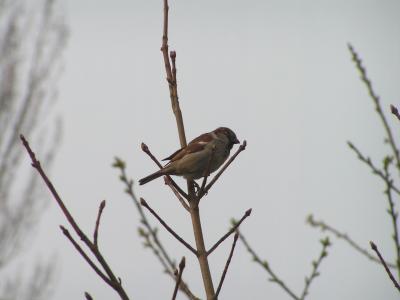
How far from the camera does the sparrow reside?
137 inches

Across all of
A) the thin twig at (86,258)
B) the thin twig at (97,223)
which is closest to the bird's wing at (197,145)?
the thin twig at (97,223)

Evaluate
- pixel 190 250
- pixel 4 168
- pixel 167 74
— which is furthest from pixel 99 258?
pixel 4 168

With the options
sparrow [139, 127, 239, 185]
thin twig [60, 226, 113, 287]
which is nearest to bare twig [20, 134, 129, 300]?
thin twig [60, 226, 113, 287]

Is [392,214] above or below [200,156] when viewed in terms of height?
below

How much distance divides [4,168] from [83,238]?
8.17 m

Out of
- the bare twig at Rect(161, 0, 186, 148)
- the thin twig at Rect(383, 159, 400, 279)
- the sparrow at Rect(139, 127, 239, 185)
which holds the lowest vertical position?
the thin twig at Rect(383, 159, 400, 279)

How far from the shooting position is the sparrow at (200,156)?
3490 mm

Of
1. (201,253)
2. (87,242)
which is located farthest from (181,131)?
(87,242)

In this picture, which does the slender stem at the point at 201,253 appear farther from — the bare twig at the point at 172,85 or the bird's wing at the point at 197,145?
the bird's wing at the point at 197,145

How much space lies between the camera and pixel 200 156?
368 cm

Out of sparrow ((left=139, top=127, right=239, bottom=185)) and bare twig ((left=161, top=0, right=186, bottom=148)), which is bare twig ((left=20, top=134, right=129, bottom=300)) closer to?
bare twig ((left=161, top=0, right=186, bottom=148))

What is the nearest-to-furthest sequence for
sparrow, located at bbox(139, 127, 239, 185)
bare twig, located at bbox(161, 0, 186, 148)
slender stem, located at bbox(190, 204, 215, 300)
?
slender stem, located at bbox(190, 204, 215, 300), bare twig, located at bbox(161, 0, 186, 148), sparrow, located at bbox(139, 127, 239, 185)

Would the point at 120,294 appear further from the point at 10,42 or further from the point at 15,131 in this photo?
the point at 10,42

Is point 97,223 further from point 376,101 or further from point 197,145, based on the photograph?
point 197,145
